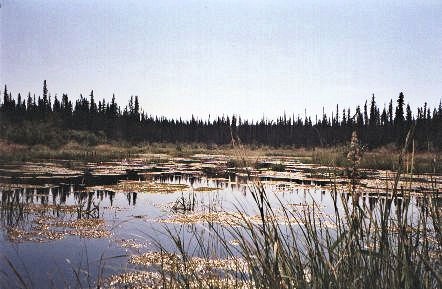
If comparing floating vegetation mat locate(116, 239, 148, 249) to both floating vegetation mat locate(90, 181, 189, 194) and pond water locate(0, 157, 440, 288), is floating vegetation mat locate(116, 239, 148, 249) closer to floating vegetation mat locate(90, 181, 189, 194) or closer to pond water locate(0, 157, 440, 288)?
pond water locate(0, 157, 440, 288)

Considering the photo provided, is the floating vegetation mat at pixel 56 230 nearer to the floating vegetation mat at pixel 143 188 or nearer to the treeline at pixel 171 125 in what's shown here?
the floating vegetation mat at pixel 143 188

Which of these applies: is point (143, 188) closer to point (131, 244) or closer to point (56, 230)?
point (56, 230)

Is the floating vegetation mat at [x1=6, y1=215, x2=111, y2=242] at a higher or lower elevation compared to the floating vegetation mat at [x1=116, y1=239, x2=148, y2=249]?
higher

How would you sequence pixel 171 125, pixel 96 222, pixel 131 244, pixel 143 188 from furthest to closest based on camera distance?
pixel 171 125 → pixel 143 188 → pixel 96 222 → pixel 131 244

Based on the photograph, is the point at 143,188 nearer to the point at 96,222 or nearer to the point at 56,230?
the point at 96,222

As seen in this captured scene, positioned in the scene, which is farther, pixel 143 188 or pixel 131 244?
pixel 143 188

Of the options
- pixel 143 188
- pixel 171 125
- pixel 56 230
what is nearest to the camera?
pixel 56 230

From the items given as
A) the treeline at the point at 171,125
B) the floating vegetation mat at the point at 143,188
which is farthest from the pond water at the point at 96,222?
the treeline at the point at 171,125

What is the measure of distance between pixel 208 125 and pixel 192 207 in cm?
8864

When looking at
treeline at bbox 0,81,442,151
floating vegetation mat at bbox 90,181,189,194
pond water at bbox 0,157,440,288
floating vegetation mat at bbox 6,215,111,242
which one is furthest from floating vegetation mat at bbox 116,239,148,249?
treeline at bbox 0,81,442,151

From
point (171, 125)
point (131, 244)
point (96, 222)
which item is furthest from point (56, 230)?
point (171, 125)

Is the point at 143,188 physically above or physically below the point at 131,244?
above

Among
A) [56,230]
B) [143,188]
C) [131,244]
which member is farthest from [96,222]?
[143,188]

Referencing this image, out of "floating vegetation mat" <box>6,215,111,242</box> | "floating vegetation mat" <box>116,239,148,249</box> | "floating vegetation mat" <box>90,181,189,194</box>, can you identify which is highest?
"floating vegetation mat" <box>90,181,189,194</box>
